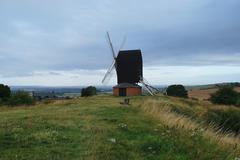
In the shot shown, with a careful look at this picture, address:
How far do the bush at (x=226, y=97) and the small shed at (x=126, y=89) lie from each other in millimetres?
12316

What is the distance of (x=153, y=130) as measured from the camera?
1327cm

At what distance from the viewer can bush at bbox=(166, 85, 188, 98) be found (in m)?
71.2

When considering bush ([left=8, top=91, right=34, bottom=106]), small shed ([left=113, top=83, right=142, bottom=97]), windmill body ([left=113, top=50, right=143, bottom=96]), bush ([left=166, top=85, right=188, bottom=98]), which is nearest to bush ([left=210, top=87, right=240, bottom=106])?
bush ([left=166, top=85, right=188, bottom=98])

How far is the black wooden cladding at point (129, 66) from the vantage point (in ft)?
193

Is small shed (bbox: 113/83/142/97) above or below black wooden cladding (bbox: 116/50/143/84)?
below

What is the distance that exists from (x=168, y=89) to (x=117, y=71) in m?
16.0

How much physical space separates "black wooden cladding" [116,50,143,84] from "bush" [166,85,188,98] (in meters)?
13.7

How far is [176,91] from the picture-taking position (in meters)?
71.8

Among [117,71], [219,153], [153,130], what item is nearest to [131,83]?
[117,71]

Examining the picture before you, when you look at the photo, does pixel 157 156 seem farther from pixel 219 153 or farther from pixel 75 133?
pixel 75 133

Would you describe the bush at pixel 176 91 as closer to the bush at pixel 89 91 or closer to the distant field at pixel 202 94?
the distant field at pixel 202 94

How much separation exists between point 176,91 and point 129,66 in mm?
15747

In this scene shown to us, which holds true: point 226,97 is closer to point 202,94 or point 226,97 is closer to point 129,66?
point 129,66

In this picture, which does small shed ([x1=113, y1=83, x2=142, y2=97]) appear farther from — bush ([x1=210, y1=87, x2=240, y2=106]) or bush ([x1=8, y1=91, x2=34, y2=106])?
bush ([x1=8, y1=91, x2=34, y2=106])
